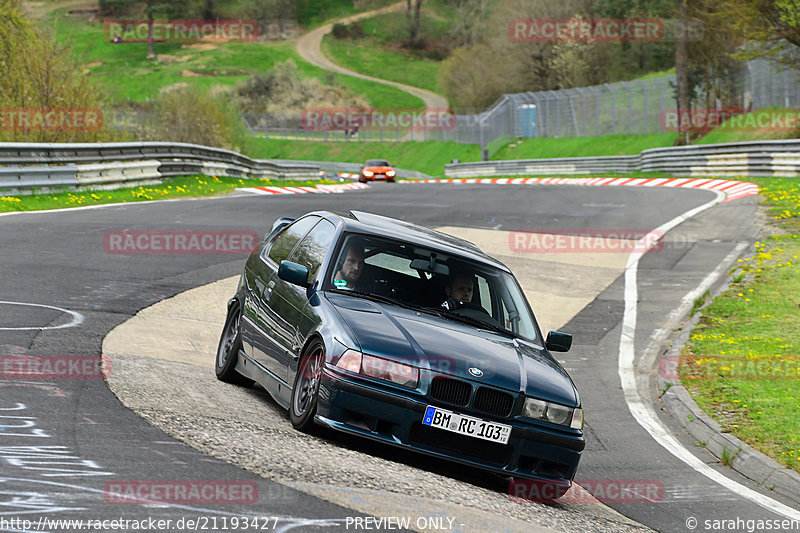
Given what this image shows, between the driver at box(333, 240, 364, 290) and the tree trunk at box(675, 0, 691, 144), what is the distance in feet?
150

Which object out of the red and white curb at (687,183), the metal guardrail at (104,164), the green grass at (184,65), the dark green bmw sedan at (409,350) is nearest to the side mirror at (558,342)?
the dark green bmw sedan at (409,350)

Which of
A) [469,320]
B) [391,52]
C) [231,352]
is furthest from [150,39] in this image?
[469,320]

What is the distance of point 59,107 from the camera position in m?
29.2

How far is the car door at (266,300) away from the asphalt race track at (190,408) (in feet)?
1.23

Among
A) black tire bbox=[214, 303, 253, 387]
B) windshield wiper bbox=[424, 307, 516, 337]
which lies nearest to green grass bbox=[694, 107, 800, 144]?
black tire bbox=[214, 303, 253, 387]

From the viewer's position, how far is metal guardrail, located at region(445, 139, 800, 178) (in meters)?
35.8

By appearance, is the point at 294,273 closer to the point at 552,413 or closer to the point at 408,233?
the point at 408,233

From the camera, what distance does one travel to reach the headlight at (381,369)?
670 centimetres

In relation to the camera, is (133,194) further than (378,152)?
No

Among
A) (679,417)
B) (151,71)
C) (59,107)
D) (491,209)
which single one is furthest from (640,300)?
(151,71)

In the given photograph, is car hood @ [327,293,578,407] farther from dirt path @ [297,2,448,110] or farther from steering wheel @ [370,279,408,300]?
dirt path @ [297,2,448,110]

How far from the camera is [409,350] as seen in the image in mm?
6797

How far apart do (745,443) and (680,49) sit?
45.3 metres

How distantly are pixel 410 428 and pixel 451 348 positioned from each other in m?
0.63
